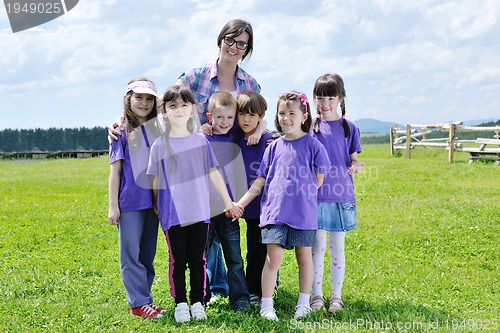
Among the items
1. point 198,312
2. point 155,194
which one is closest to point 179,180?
point 155,194

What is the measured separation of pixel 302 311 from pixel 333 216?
A: 2.66 ft

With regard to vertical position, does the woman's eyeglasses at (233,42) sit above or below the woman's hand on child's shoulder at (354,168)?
above

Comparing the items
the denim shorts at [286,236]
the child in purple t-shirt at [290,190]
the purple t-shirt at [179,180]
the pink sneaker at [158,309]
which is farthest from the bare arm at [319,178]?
the pink sneaker at [158,309]

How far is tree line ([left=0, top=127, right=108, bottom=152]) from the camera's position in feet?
133

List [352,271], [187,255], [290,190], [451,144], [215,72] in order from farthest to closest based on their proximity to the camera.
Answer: [451,144], [352,271], [215,72], [187,255], [290,190]

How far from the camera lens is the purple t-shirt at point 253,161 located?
14.6 ft

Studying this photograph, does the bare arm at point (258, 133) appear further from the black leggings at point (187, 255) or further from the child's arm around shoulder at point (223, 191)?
the black leggings at point (187, 255)

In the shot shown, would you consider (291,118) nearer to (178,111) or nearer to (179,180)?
(178,111)

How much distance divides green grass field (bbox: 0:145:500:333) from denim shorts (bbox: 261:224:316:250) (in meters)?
0.64

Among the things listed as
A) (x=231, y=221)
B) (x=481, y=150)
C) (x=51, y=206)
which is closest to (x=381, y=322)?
(x=231, y=221)

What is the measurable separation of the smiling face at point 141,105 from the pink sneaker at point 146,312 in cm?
155

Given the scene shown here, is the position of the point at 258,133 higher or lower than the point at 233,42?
lower

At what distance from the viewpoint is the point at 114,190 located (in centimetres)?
431

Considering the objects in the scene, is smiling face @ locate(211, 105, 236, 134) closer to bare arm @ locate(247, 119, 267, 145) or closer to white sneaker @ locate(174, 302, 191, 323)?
bare arm @ locate(247, 119, 267, 145)
